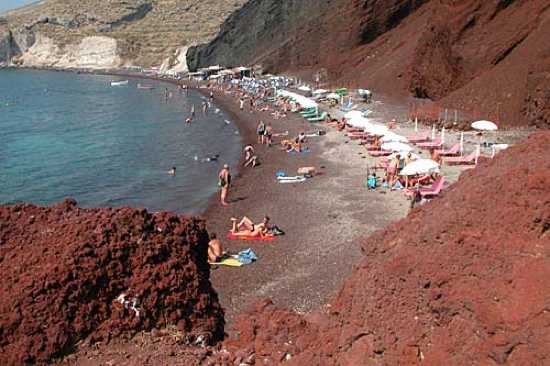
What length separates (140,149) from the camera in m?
42.8

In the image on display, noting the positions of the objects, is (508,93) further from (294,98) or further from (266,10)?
(266,10)

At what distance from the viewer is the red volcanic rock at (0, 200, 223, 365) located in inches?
193

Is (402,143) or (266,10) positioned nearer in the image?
(402,143)

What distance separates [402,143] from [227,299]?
15.0 m

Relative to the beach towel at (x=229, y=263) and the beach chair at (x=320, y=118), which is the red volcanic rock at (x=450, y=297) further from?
the beach chair at (x=320, y=118)

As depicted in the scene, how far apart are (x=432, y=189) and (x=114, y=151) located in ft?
92.6

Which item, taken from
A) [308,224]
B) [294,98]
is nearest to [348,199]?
[308,224]

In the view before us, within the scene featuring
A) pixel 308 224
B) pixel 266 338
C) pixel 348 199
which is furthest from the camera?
pixel 348 199

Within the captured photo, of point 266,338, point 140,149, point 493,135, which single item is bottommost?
point 140,149

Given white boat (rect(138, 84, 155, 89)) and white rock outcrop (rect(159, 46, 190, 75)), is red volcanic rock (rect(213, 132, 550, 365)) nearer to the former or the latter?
white boat (rect(138, 84, 155, 89))

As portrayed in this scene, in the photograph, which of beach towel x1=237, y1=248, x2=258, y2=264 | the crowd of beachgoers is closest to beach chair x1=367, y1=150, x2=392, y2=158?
the crowd of beachgoers

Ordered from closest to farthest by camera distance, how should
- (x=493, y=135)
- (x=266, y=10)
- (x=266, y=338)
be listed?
(x=266, y=338), (x=493, y=135), (x=266, y=10)

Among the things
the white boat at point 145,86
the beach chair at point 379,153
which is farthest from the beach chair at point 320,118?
the white boat at point 145,86

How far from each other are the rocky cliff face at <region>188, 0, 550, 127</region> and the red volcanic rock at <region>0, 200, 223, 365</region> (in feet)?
85.9
